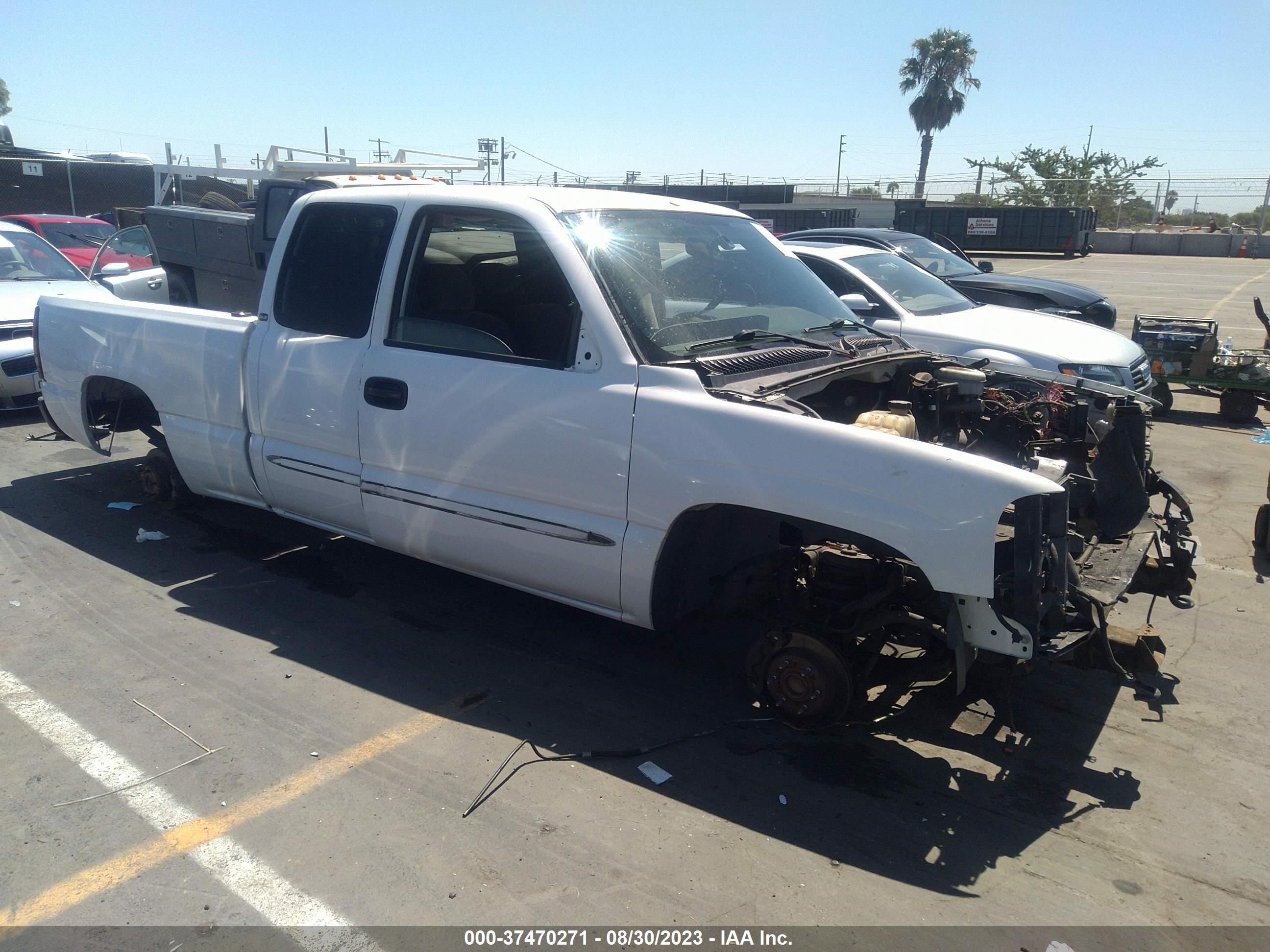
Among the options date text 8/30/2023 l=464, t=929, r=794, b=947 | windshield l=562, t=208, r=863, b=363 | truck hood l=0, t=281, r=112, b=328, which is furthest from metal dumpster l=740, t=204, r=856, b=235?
date text 8/30/2023 l=464, t=929, r=794, b=947

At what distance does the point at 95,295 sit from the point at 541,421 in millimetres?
7100

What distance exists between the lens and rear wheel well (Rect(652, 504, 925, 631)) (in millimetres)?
3545

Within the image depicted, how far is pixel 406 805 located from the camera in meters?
3.21

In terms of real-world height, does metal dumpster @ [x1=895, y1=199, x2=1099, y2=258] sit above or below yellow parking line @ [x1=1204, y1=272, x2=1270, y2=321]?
above

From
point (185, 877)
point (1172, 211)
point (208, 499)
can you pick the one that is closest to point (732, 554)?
point (185, 877)

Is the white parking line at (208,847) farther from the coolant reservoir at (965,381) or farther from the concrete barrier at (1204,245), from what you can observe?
the concrete barrier at (1204,245)

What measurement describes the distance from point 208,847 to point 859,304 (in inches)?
243

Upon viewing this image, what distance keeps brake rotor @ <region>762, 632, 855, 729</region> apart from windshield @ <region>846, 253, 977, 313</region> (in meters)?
5.11

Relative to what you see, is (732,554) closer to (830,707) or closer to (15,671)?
(830,707)

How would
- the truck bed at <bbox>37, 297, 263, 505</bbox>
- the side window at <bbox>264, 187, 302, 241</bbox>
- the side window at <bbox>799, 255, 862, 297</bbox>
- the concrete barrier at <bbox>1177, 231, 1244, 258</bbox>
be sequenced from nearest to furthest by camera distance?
the truck bed at <bbox>37, 297, 263, 505</bbox>
the side window at <bbox>264, 187, 302, 241</bbox>
the side window at <bbox>799, 255, 862, 297</bbox>
the concrete barrier at <bbox>1177, 231, 1244, 258</bbox>

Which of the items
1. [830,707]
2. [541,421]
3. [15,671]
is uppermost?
[541,421]

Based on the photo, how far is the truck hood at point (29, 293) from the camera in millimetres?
8414

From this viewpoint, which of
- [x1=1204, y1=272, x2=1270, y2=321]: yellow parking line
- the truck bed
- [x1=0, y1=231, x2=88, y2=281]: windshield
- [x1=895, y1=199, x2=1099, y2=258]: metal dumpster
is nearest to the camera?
the truck bed

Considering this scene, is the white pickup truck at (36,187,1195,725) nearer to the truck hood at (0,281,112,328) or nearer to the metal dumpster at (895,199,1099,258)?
the truck hood at (0,281,112,328)
